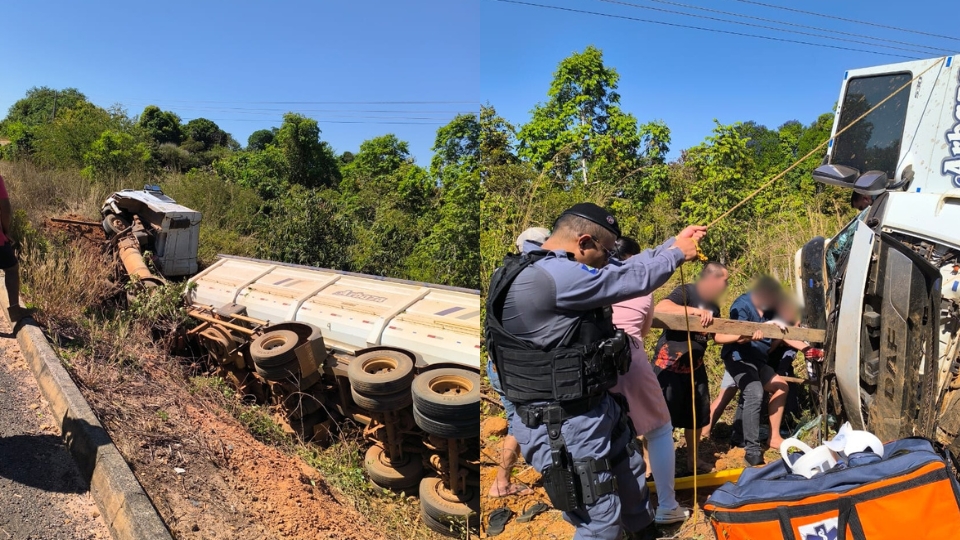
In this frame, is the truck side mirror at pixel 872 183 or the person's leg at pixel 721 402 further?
the person's leg at pixel 721 402

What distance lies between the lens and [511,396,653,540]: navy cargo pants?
216cm

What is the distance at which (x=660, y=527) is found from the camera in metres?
3.04

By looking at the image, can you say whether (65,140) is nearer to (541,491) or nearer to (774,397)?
(541,491)

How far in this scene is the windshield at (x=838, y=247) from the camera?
351cm

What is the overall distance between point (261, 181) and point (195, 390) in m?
21.4

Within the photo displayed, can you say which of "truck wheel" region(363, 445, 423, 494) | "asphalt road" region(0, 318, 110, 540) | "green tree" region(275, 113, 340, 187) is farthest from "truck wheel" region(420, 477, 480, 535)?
"green tree" region(275, 113, 340, 187)

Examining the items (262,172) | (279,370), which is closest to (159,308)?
(279,370)

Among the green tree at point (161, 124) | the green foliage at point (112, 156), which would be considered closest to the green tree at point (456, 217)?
the green foliage at point (112, 156)

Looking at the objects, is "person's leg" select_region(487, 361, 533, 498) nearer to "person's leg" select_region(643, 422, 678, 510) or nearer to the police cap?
"person's leg" select_region(643, 422, 678, 510)

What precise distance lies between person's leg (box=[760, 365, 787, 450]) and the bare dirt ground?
11 centimetres

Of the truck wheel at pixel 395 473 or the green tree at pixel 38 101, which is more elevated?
the green tree at pixel 38 101

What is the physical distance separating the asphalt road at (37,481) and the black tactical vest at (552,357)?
2501mm

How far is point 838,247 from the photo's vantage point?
3652mm

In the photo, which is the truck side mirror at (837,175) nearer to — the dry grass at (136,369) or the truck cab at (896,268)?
the truck cab at (896,268)
